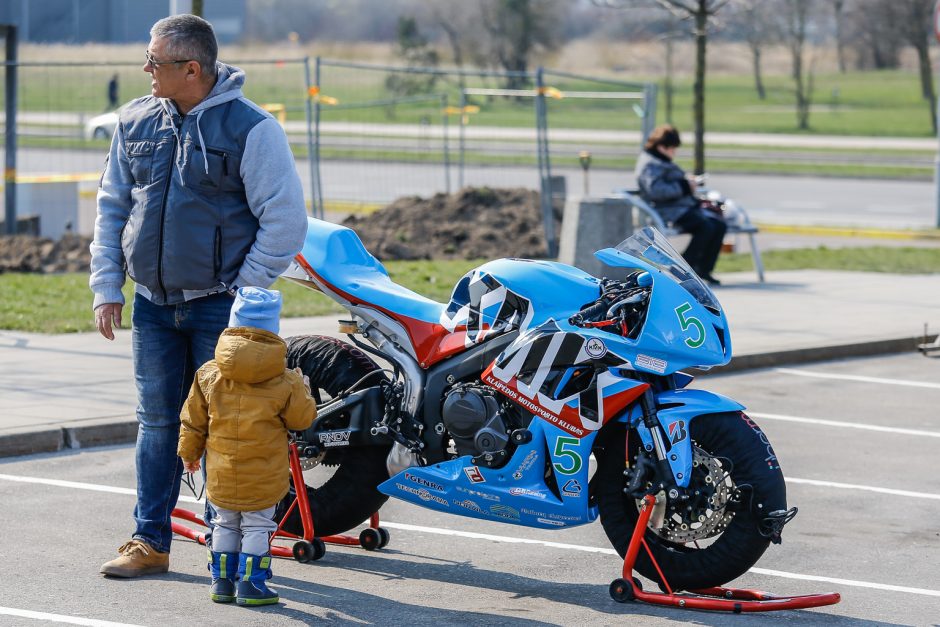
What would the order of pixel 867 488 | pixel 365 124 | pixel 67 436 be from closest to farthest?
1. pixel 867 488
2. pixel 67 436
3. pixel 365 124

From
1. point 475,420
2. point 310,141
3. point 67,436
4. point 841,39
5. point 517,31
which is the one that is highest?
point 517,31

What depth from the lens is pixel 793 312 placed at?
1263cm

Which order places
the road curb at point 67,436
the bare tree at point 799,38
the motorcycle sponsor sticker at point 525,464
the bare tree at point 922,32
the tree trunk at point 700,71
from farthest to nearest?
1. the bare tree at point 922,32
2. the bare tree at point 799,38
3. the tree trunk at point 700,71
4. the road curb at point 67,436
5. the motorcycle sponsor sticker at point 525,464

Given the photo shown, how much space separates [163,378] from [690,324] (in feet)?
6.34

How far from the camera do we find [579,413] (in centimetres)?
548

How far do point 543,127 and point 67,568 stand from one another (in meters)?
12.0

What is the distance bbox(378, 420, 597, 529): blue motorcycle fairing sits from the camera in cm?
552

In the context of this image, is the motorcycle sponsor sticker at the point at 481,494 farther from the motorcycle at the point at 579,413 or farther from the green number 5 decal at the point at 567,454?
the green number 5 decal at the point at 567,454

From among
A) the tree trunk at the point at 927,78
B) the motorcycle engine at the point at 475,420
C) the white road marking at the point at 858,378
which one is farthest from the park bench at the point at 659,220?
the tree trunk at the point at 927,78

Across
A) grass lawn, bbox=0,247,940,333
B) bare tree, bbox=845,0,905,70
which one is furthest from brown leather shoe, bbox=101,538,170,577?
bare tree, bbox=845,0,905,70

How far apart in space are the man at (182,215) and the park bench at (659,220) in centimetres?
832

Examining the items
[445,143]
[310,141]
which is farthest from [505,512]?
[445,143]

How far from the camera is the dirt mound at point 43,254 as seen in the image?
14.6 meters

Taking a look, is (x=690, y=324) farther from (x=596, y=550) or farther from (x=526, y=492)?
(x=596, y=550)
